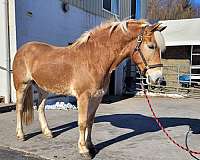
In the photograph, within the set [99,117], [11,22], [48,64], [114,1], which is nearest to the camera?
[48,64]

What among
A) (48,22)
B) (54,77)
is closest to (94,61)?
(54,77)

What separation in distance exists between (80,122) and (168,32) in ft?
46.6

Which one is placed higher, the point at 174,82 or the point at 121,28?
the point at 121,28

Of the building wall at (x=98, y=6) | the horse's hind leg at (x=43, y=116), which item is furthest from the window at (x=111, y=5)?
the horse's hind leg at (x=43, y=116)

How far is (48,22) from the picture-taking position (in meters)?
10.7

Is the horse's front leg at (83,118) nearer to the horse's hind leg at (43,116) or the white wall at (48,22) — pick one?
the horse's hind leg at (43,116)

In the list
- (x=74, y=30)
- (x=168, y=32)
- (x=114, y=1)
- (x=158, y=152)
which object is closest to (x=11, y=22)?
(x=74, y=30)

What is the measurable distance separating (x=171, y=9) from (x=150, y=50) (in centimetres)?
3712

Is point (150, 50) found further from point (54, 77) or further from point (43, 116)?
point (43, 116)

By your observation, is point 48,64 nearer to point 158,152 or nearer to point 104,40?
point 104,40

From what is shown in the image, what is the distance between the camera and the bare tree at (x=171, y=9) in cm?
3975

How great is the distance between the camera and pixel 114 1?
51.0 ft

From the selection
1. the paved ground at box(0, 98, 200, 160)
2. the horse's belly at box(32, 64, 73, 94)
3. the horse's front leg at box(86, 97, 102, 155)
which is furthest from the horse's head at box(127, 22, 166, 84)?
the paved ground at box(0, 98, 200, 160)

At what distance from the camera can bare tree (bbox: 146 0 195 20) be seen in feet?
130
